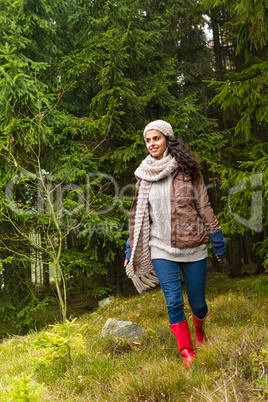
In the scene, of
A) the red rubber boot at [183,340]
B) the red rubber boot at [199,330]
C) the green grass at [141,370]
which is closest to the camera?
the green grass at [141,370]

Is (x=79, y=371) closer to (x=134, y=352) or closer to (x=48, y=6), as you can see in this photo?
(x=134, y=352)

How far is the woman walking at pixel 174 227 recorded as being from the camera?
129 inches

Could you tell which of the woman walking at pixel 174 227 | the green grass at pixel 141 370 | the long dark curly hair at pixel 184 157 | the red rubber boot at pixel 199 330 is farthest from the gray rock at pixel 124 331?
the long dark curly hair at pixel 184 157

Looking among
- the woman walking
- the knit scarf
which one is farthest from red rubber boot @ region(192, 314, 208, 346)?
the knit scarf

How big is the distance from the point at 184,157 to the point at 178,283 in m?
1.19

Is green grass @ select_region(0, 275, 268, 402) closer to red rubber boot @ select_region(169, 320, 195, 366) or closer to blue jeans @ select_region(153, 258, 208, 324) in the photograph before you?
red rubber boot @ select_region(169, 320, 195, 366)

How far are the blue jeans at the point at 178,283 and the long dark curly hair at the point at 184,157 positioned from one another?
0.87 meters

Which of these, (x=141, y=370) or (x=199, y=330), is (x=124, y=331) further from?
(x=141, y=370)

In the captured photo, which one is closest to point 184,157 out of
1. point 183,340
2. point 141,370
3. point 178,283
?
point 178,283

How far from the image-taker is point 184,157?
3.38 metres

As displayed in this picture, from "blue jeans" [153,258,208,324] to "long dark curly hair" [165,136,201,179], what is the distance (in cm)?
87

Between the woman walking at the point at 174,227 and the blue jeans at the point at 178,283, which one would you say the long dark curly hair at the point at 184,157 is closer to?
the woman walking at the point at 174,227

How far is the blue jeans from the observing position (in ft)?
10.7

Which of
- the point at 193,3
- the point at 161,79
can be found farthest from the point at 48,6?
the point at 193,3
